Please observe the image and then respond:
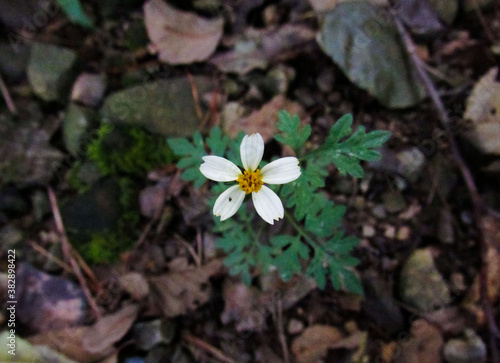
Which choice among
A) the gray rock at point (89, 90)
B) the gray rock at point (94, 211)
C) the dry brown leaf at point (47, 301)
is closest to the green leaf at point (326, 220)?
the gray rock at point (94, 211)

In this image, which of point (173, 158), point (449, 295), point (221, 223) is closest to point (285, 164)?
point (221, 223)

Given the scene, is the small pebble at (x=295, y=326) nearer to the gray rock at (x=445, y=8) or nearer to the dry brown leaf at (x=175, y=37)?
the dry brown leaf at (x=175, y=37)

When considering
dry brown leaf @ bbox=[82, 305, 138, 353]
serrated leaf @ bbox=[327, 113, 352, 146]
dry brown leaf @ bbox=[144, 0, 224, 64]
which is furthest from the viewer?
dry brown leaf @ bbox=[144, 0, 224, 64]

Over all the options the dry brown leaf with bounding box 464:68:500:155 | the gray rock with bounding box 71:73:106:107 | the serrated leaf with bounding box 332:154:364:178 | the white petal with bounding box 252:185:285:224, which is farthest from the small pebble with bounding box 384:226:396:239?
the gray rock with bounding box 71:73:106:107

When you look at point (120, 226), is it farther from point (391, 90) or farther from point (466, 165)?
point (466, 165)

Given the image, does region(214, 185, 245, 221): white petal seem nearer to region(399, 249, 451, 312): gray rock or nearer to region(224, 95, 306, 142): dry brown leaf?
region(224, 95, 306, 142): dry brown leaf

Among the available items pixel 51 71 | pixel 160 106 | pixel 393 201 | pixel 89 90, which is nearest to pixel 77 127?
pixel 89 90
